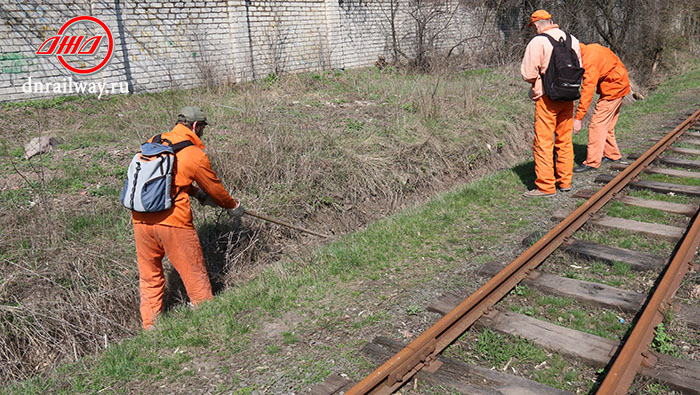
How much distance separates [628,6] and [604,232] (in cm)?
1863

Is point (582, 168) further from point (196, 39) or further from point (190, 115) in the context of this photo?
point (196, 39)

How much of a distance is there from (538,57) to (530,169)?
2.25 m

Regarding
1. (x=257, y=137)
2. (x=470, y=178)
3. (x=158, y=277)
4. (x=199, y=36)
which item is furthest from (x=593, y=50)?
(x=199, y=36)

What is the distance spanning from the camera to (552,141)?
6707mm

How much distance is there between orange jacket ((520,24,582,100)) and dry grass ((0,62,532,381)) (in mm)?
2797

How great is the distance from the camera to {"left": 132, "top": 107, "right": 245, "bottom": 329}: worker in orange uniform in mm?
4648

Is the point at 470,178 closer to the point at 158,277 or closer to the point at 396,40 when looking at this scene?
the point at 158,277

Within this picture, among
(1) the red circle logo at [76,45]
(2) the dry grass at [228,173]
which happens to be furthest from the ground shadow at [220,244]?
(1) the red circle logo at [76,45]

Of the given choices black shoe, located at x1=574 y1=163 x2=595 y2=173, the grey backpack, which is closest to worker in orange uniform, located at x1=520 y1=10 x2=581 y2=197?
black shoe, located at x1=574 y1=163 x2=595 y2=173

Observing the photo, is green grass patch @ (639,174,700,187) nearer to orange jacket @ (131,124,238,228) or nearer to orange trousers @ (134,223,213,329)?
orange jacket @ (131,124,238,228)

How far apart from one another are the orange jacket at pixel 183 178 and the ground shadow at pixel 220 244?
58.2 inches

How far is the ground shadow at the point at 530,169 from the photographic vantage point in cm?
749

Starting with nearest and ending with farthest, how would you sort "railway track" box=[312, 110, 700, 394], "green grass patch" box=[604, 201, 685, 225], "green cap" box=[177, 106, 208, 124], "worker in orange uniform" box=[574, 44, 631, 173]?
"railway track" box=[312, 110, 700, 394]
"green cap" box=[177, 106, 208, 124]
"green grass patch" box=[604, 201, 685, 225]
"worker in orange uniform" box=[574, 44, 631, 173]

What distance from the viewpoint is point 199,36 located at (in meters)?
12.8
